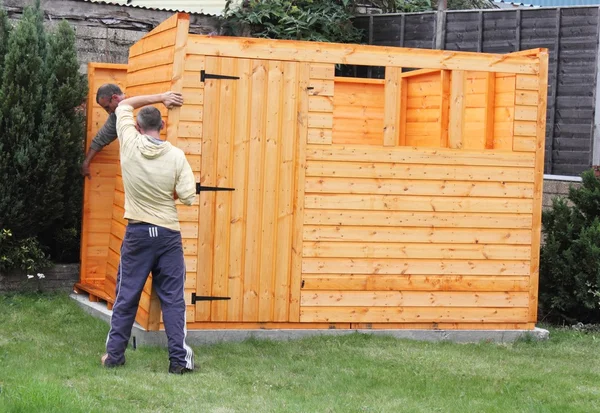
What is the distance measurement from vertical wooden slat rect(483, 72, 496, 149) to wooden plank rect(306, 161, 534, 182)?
37 cm

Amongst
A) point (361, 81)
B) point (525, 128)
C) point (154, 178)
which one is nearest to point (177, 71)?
point (154, 178)

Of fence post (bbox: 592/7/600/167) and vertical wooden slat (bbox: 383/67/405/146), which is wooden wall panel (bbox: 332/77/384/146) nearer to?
vertical wooden slat (bbox: 383/67/405/146)

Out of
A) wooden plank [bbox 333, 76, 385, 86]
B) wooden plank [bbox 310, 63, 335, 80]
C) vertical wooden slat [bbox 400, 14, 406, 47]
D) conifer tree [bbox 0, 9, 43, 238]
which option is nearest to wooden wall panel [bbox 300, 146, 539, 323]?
wooden plank [bbox 310, 63, 335, 80]

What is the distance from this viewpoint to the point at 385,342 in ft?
27.9

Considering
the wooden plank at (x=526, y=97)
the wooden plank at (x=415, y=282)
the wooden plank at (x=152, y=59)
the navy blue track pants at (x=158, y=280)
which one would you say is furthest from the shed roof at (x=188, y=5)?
the navy blue track pants at (x=158, y=280)

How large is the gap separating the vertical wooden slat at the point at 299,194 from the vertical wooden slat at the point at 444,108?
1.39m

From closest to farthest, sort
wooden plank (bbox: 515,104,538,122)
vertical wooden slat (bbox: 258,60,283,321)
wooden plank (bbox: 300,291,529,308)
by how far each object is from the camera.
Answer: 1. vertical wooden slat (bbox: 258,60,283,321)
2. wooden plank (bbox: 300,291,529,308)
3. wooden plank (bbox: 515,104,538,122)

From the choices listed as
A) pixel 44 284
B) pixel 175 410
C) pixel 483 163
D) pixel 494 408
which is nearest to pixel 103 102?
pixel 44 284

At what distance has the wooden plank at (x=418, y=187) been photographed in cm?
861

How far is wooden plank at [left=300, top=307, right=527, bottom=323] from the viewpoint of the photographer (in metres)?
8.66

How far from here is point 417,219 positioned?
881cm

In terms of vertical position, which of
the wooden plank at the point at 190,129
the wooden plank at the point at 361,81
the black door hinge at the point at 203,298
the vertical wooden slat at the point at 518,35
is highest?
the vertical wooden slat at the point at 518,35

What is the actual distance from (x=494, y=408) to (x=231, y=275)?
263cm

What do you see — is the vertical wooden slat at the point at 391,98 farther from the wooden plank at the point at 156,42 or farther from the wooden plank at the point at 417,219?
the wooden plank at the point at 156,42
